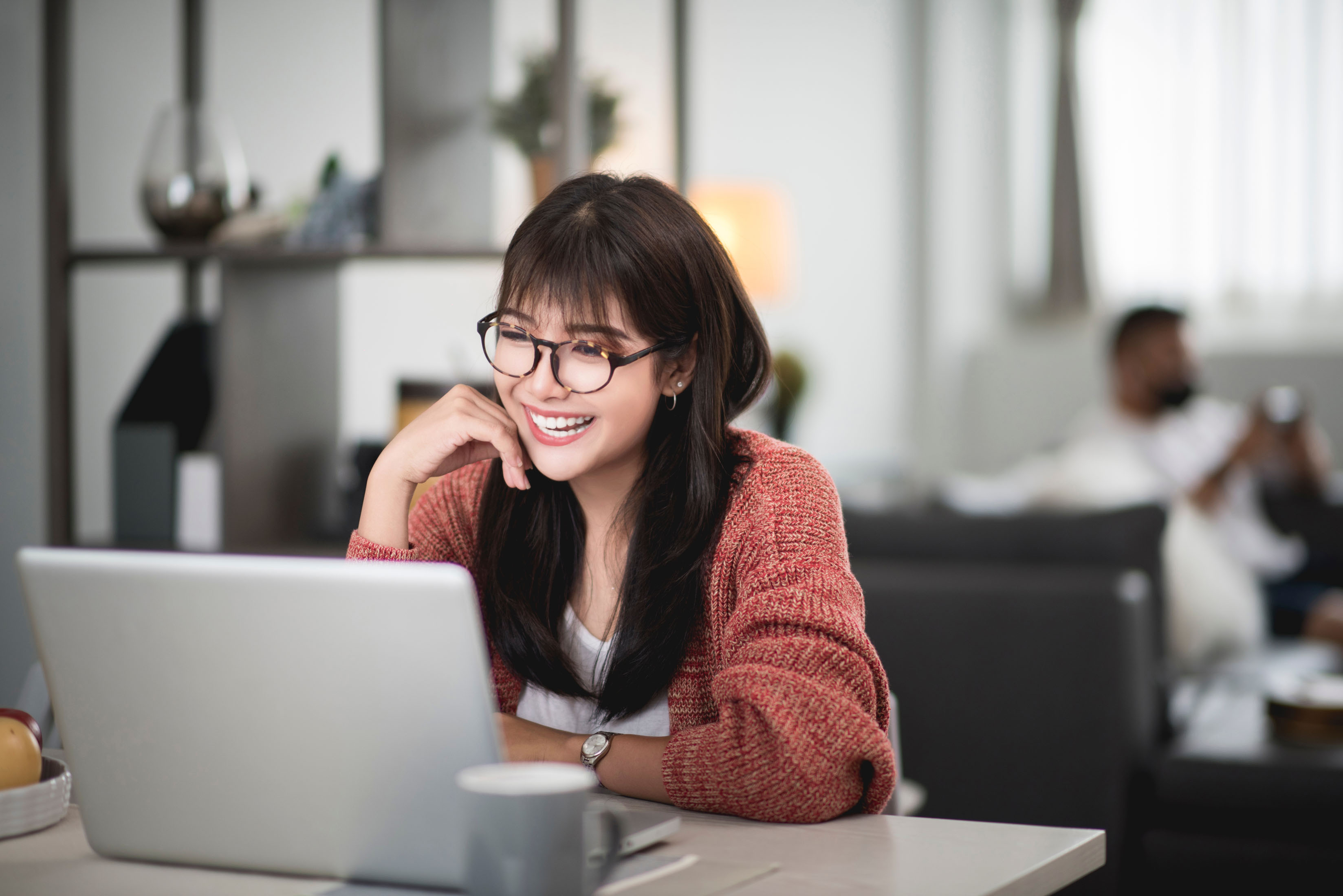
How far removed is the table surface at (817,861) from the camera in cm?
→ 77

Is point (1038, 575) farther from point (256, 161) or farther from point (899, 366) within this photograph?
point (899, 366)

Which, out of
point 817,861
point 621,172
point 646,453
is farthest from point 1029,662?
point 817,861

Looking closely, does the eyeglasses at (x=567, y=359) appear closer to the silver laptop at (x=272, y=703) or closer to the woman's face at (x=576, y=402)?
the woman's face at (x=576, y=402)

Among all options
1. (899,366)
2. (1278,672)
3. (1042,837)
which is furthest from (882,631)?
(899,366)

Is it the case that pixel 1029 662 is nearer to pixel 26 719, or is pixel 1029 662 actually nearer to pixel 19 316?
pixel 26 719

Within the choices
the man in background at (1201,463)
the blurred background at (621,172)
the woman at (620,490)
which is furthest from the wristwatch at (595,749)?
the man in background at (1201,463)

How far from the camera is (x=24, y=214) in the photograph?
2414 mm

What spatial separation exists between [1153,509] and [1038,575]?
229mm

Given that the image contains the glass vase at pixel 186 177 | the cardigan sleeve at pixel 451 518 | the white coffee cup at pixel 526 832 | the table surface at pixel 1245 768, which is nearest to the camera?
the white coffee cup at pixel 526 832

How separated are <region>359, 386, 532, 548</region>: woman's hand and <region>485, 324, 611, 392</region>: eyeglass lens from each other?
62 millimetres

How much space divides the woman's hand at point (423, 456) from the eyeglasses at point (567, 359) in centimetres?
6

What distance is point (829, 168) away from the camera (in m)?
5.05

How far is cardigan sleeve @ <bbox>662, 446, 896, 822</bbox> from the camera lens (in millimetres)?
940

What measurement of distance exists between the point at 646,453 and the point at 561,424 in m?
0.13
